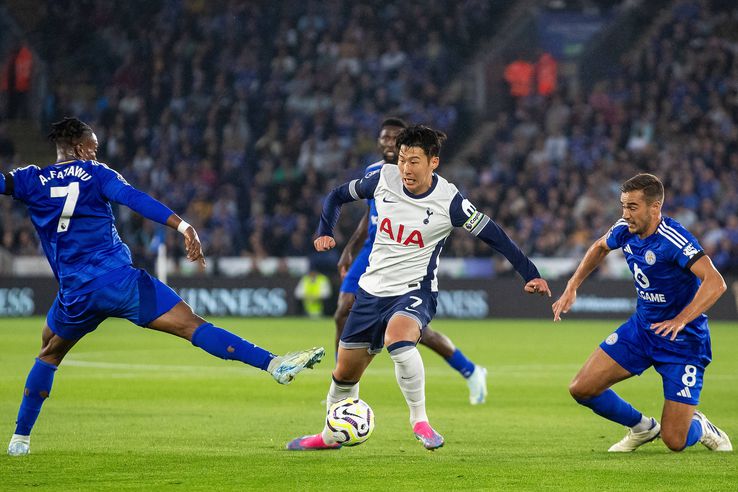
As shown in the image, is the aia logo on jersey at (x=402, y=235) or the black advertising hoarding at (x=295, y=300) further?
the black advertising hoarding at (x=295, y=300)

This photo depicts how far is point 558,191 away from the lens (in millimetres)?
27234

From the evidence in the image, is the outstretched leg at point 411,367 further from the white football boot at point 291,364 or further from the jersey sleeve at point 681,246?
the jersey sleeve at point 681,246

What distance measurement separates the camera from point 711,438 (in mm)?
8312

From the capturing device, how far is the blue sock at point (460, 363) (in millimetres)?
11461

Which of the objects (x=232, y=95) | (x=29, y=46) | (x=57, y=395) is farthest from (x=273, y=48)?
(x=57, y=395)

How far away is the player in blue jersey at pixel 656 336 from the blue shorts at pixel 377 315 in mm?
944

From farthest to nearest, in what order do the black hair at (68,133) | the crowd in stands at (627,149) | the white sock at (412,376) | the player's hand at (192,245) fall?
the crowd in stands at (627,149), the black hair at (68,133), the white sock at (412,376), the player's hand at (192,245)

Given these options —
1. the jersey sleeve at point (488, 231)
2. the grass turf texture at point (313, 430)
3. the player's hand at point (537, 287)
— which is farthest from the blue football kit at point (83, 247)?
the player's hand at point (537, 287)

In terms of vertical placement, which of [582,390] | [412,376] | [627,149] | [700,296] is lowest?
[627,149]

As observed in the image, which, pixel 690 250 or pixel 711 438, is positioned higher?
pixel 690 250

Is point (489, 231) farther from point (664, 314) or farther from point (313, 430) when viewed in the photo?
point (313, 430)

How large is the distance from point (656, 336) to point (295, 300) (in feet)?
59.6

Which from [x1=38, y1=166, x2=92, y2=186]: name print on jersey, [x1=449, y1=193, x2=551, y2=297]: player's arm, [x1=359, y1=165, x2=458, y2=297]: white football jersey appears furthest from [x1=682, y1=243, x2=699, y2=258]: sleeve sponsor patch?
[x1=38, y1=166, x2=92, y2=186]: name print on jersey

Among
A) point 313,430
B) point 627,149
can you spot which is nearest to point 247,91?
point 627,149
